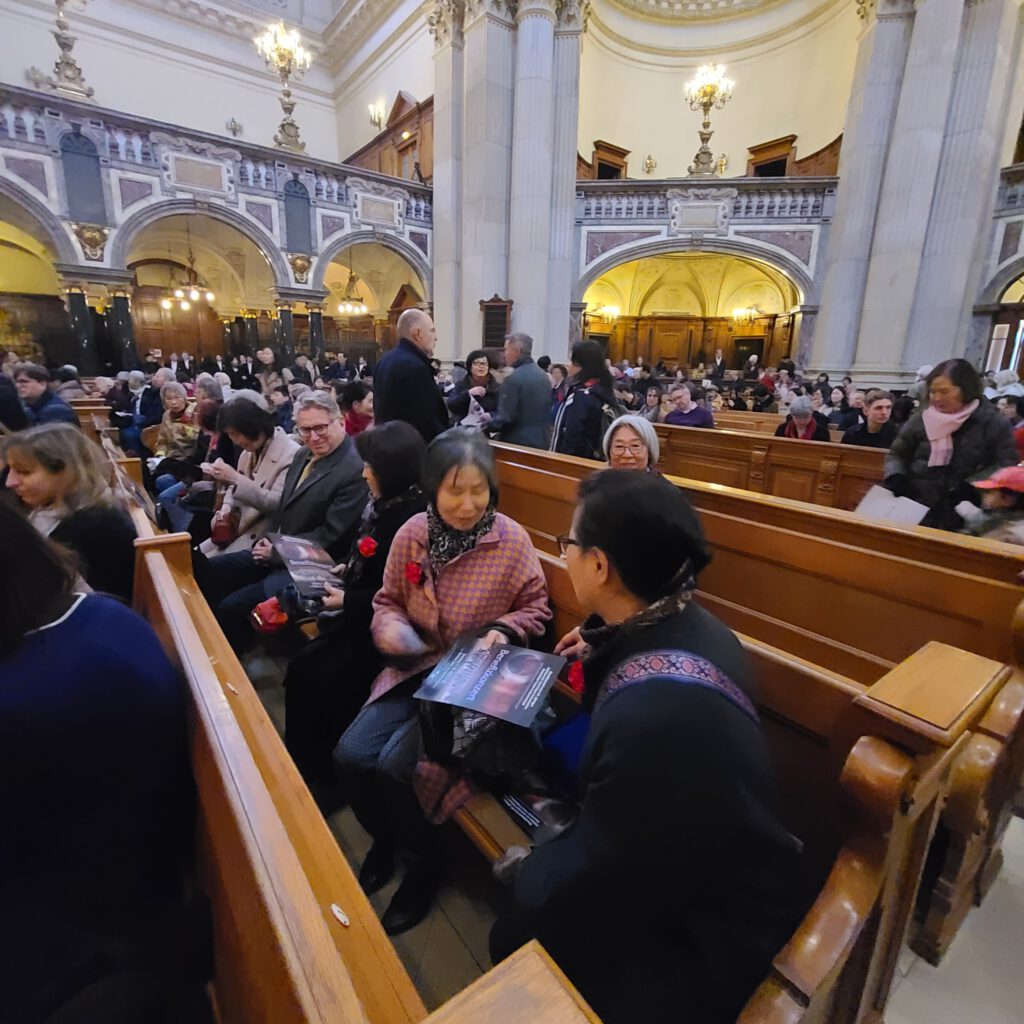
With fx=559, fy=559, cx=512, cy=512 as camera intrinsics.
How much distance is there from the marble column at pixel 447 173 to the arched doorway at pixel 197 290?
414 centimetres

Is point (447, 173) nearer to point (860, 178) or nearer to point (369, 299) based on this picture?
point (369, 299)

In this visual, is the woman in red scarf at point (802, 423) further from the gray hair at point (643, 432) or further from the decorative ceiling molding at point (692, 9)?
the decorative ceiling molding at point (692, 9)

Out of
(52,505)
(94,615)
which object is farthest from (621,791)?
(52,505)

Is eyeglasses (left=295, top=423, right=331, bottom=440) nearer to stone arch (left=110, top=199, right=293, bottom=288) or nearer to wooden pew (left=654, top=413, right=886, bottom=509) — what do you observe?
wooden pew (left=654, top=413, right=886, bottom=509)

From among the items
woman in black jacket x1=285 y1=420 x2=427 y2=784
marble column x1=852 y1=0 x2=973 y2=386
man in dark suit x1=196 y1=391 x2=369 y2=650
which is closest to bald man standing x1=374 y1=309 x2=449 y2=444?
man in dark suit x1=196 y1=391 x2=369 y2=650

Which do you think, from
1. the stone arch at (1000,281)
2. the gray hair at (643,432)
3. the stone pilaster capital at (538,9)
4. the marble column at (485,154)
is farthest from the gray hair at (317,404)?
the stone arch at (1000,281)

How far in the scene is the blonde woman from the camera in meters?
1.95

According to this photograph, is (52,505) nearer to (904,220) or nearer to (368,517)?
(368,517)

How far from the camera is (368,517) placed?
6.89 ft

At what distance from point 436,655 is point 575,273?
1145cm

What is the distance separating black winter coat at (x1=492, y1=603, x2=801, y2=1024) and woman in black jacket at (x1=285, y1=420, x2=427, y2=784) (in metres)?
1.27

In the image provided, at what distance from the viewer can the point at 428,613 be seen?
1.72m

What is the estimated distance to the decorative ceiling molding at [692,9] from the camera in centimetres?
1377

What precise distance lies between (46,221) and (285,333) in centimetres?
386
